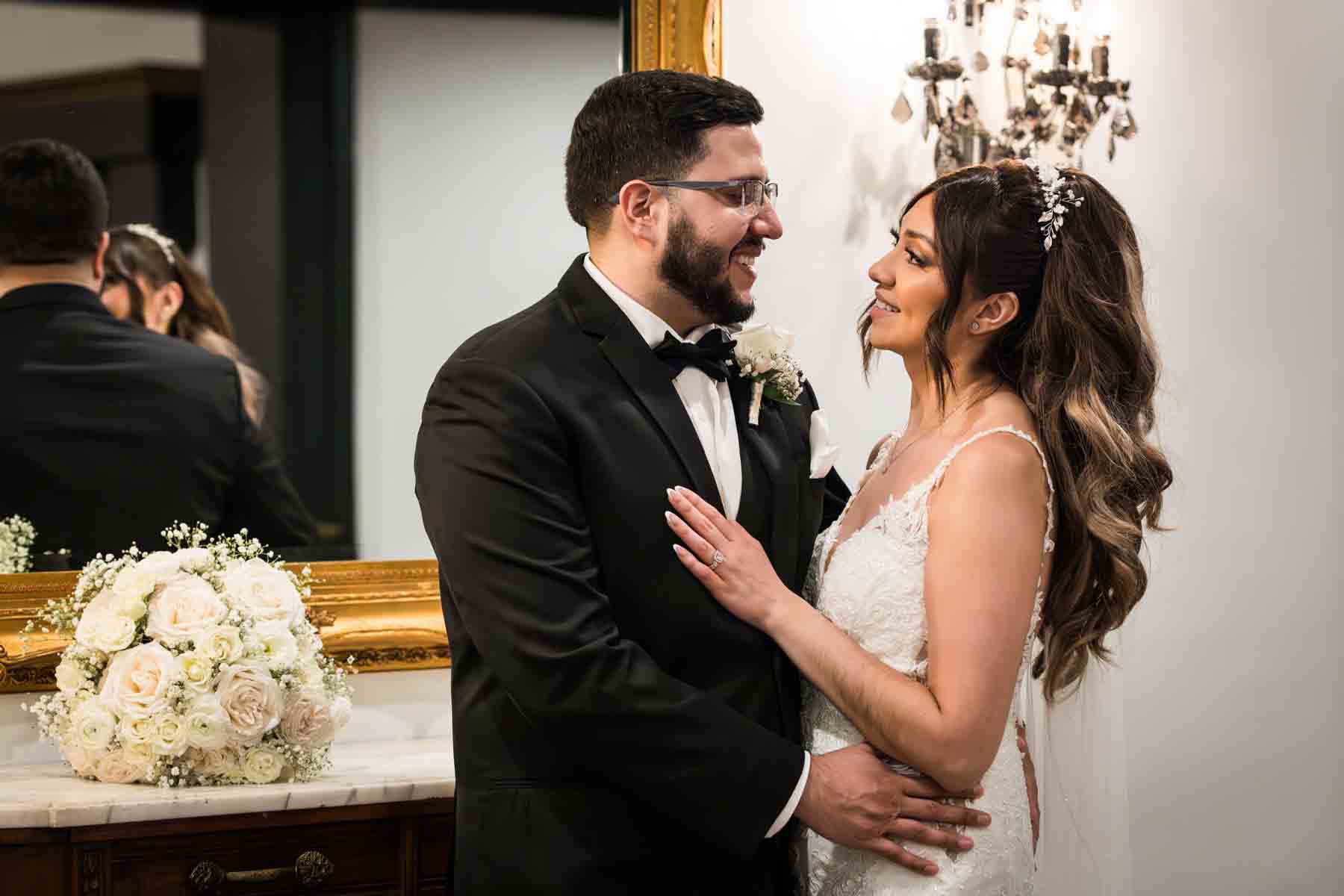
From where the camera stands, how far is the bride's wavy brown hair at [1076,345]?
220 centimetres

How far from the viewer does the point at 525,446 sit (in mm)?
1954

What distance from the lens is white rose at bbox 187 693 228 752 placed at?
2256 millimetres

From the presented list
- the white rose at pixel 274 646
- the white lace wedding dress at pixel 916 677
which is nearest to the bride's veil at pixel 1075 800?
the white lace wedding dress at pixel 916 677

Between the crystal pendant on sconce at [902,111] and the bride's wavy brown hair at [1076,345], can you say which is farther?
the crystal pendant on sconce at [902,111]

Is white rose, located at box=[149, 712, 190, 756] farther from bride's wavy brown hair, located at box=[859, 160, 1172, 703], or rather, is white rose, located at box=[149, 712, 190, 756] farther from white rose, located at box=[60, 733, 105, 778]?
bride's wavy brown hair, located at box=[859, 160, 1172, 703]

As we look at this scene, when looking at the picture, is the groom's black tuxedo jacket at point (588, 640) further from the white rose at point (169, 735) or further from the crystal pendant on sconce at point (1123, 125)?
the crystal pendant on sconce at point (1123, 125)

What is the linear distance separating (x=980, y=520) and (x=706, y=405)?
44 centimetres

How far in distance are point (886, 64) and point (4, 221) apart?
180 cm

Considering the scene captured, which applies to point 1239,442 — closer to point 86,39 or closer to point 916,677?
point 916,677

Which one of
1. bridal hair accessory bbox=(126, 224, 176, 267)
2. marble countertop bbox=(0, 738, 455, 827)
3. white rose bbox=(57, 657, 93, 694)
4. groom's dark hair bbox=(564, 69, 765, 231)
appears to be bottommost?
marble countertop bbox=(0, 738, 455, 827)

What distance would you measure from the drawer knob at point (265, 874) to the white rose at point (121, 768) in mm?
178

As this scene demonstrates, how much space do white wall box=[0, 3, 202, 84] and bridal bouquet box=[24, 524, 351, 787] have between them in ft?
2.96

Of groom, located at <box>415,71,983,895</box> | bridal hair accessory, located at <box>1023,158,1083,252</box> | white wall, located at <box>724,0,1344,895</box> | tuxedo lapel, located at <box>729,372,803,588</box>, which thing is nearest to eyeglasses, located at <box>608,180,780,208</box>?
groom, located at <box>415,71,983,895</box>

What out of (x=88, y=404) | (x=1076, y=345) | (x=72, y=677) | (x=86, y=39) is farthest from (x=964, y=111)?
(x=72, y=677)
